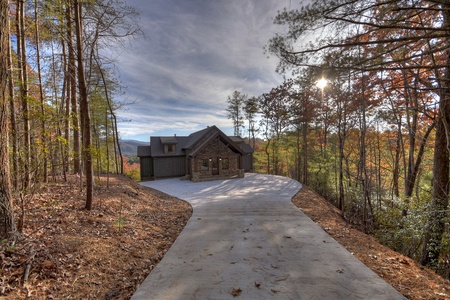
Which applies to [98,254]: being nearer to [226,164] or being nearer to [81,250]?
[81,250]

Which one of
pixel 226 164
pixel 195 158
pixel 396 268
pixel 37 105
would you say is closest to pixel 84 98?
pixel 37 105

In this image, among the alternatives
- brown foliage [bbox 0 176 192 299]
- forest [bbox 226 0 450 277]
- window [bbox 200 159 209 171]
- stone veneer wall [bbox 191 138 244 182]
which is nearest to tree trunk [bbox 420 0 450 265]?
forest [bbox 226 0 450 277]

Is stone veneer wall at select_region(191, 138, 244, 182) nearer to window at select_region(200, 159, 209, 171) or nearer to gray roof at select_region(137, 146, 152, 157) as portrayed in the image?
window at select_region(200, 159, 209, 171)

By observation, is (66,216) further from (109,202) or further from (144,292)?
(144,292)

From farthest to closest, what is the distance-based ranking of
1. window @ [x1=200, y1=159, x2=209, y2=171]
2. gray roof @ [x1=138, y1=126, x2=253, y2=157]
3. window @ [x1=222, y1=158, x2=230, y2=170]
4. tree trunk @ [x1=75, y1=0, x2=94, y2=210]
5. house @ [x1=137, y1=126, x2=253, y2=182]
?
window @ [x1=222, y1=158, x2=230, y2=170] → gray roof @ [x1=138, y1=126, x2=253, y2=157] → window @ [x1=200, y1=159, x2=209, y2=171] → house @ [x1=137, y1=126, x2=253, y2=182] → tree trunk @ [x1=75, y1=0, x2=94, y2=210]

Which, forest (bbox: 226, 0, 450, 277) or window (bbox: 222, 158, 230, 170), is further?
window (bbox: 222, 158, 230, 170)

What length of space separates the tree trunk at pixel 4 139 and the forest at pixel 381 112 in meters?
5.17

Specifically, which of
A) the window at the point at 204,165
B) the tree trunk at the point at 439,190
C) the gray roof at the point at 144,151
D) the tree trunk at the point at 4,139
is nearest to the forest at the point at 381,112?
the tree trunk at the point at 439,190

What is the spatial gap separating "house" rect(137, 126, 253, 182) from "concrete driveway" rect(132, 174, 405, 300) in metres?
9.35

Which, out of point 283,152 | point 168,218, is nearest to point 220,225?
point 168,218

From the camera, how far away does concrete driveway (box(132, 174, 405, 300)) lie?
2721 mm

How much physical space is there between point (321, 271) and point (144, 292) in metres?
2.99

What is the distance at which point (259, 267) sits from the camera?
11.1 ft

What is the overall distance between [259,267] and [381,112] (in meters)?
10.1
